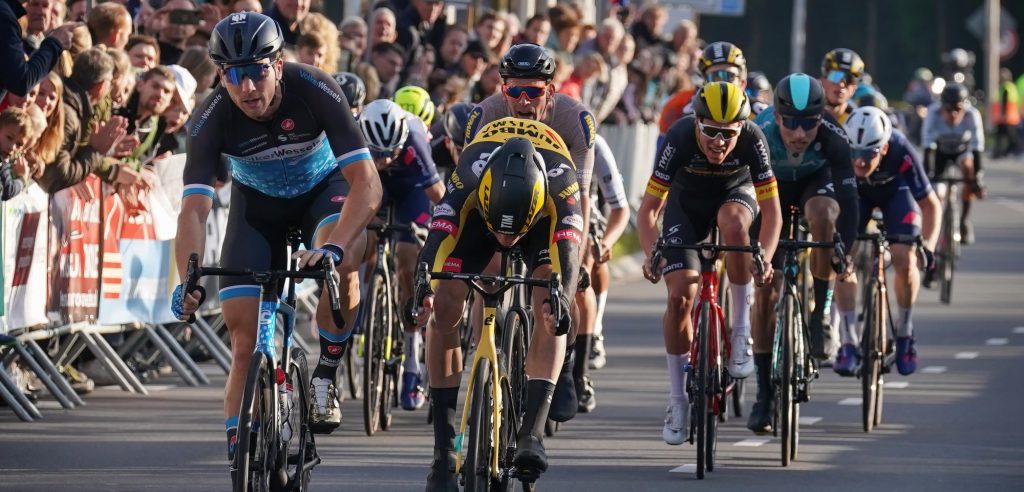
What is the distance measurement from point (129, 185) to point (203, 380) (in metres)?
1.40

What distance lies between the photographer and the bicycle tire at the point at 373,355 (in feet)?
38.8

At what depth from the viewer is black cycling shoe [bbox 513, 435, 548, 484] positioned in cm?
870

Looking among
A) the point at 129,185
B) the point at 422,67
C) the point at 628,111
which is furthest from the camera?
the point at 628,111

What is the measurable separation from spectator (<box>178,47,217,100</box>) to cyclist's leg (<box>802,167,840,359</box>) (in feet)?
13.7

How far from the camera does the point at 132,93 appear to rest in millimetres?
13617

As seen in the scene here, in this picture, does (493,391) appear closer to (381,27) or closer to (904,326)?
(904,326)

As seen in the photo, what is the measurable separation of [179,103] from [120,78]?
78 centimetres

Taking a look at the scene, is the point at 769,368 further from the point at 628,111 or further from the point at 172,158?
the point at 628,111

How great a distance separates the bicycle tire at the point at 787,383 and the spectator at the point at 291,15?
597 cm

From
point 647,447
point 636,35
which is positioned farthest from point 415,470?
point 636,35

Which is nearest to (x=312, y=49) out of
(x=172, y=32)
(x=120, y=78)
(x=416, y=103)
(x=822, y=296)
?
(x=172, y=32)

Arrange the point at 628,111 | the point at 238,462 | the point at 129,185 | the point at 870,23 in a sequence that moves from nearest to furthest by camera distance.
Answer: the point at 238,462 → the point at 129,185 → the point at 628,111 → the point at 870,23

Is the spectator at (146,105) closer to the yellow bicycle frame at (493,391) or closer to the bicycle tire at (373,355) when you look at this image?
the bicycle tire at (373,355)

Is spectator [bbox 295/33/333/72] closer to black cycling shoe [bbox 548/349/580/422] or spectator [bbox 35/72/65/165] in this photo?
spectator [bbox 35/72/65/165]
